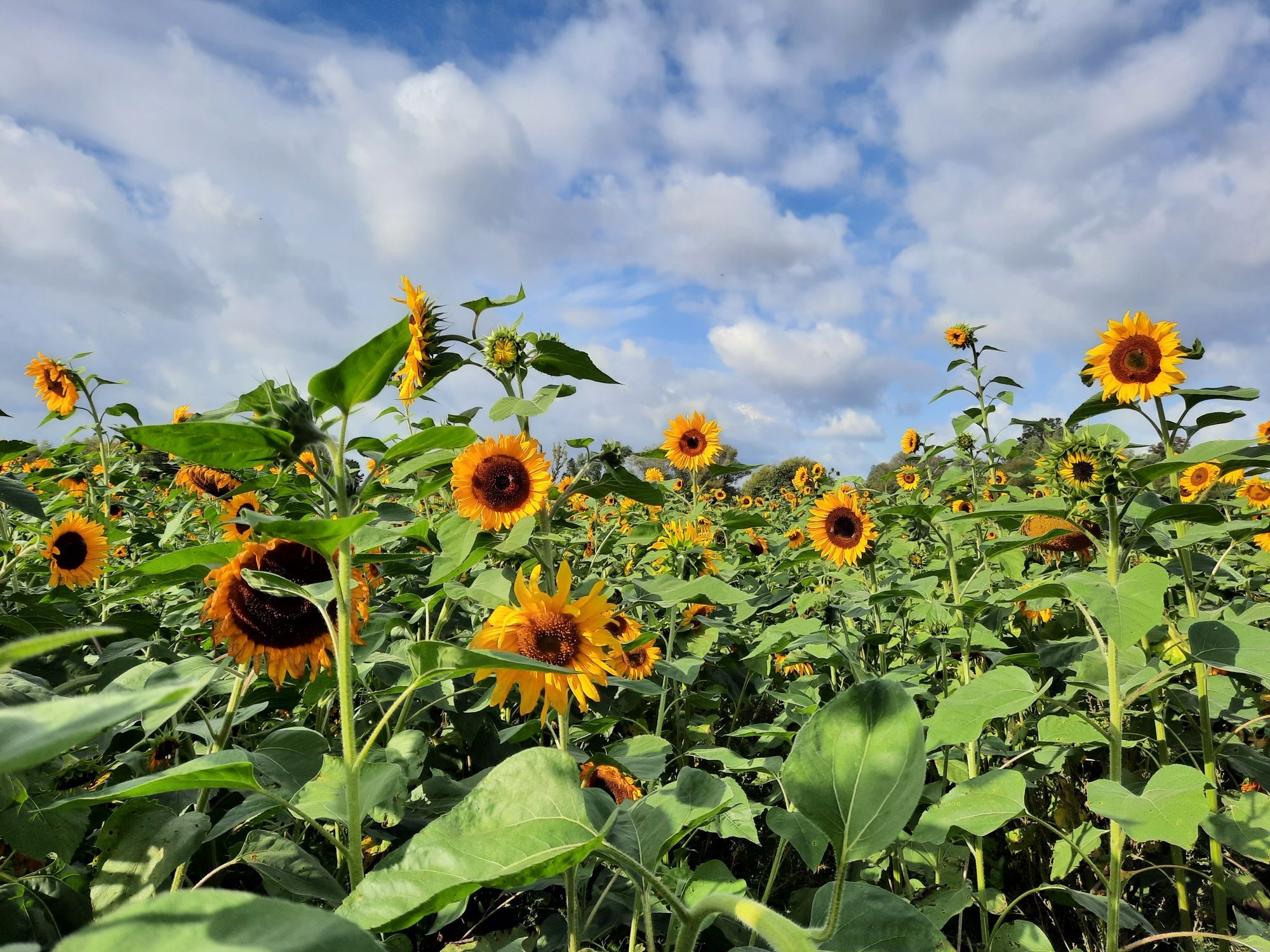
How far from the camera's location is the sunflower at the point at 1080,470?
1.96m

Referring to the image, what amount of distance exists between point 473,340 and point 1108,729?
6.54 feet

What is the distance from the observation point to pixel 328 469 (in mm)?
1639

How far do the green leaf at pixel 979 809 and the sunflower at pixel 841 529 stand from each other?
2.01 meters

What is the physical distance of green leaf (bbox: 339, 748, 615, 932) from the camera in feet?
2.09


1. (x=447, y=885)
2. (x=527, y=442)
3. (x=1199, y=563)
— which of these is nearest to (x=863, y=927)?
(x=447, y=885)

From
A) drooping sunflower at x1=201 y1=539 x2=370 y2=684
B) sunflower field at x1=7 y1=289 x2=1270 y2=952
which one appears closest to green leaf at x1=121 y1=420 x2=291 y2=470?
sunflower field at x1=7 y1=289 x2=1270 y2=952

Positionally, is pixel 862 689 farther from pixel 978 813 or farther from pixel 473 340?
pixel 473 340

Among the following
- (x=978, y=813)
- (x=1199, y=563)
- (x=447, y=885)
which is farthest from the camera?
(x=1199, y=563)

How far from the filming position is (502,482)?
2.23 meters

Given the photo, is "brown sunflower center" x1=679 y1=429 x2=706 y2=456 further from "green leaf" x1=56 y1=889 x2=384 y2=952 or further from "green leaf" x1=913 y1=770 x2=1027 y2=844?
"green leaf" x1=56 y1=889 x2=384 y2=952

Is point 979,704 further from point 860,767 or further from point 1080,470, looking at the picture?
point 860,767

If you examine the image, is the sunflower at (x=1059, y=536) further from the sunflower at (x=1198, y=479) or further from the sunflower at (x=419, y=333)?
the sunflower at (x=419, y=333)

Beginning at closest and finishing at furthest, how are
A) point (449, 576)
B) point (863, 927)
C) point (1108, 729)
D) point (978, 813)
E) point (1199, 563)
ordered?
point (863, 927), point (449, 576), point (978, 813), point (1108, 729), point (1199, 563)

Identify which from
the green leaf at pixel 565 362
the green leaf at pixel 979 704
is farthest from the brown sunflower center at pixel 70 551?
the green leaf at pixel 979 704
